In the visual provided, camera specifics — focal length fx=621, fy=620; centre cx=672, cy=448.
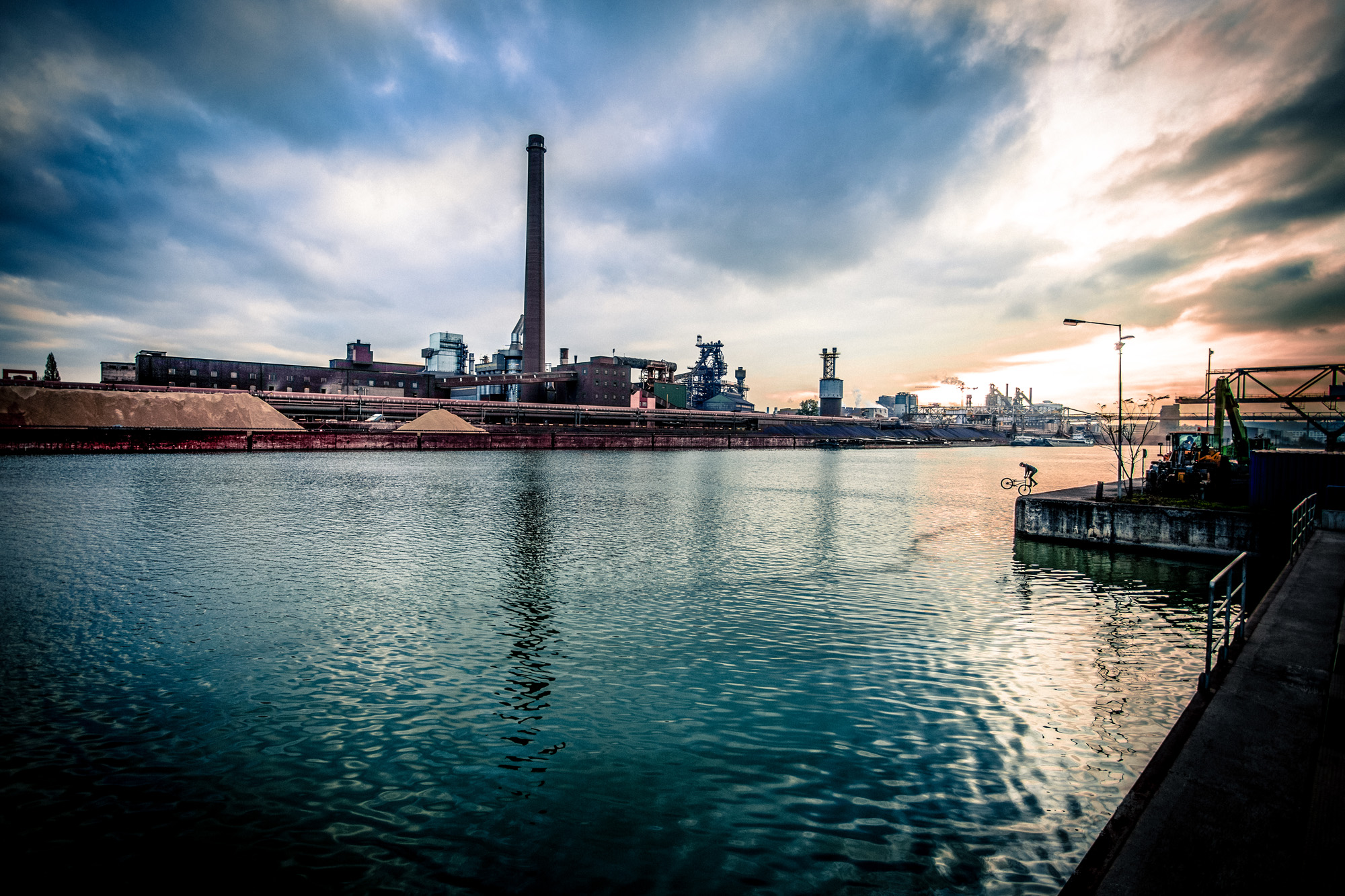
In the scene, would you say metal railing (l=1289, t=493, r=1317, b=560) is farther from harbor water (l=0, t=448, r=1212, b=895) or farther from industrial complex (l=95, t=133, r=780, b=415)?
industrial complex (l=95, t=133, r=780, b=415)

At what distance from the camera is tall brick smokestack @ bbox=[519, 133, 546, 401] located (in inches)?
4065

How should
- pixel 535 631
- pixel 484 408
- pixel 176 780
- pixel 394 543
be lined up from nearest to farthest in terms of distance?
pixel 176 780 → pixel 535 631 → pixel 394 543 → pixel 484 408

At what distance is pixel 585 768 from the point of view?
759cm

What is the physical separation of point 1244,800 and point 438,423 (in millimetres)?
92306

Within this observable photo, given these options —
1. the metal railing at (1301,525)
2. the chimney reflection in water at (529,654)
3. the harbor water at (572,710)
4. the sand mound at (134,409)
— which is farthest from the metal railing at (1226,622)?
the sand mound at (134,409)

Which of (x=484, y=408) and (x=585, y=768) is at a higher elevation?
(x=484, y=408)

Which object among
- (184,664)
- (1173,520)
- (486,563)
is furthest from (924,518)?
(184,664)

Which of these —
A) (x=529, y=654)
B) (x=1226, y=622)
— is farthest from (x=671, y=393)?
(x=1226, y=622)

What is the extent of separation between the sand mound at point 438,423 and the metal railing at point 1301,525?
8409 cm

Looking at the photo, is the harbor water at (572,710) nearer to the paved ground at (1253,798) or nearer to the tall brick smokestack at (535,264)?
the paved ground at (1253,798)

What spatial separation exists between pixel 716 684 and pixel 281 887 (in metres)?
6.18

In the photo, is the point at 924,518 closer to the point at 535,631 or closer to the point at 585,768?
the point at 535,631

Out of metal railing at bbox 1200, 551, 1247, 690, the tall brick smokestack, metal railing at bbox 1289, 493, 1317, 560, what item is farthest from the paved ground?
the tall brick smokestack

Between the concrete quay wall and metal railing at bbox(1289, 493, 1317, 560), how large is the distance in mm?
1621
